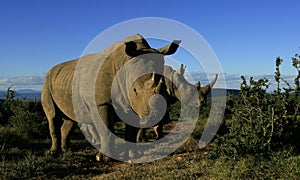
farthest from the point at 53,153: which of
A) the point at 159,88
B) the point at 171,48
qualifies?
the point at 159,88

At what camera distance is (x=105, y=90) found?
6.88 m

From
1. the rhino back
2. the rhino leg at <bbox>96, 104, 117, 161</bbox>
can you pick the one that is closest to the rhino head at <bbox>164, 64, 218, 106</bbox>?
the rhino leg at <bbox>96, 104, 117, 161</bbox>

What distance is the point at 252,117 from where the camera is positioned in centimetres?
721

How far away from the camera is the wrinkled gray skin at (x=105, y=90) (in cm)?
602

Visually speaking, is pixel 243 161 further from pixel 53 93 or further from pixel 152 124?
pixel 53 93

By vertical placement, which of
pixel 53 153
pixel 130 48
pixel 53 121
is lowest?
pixel 53 153

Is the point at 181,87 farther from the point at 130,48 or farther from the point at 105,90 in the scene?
the point at 105,90

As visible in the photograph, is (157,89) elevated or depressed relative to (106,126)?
elevated

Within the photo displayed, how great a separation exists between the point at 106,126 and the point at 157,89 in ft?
5.89

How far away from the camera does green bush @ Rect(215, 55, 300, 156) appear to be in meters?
6.72

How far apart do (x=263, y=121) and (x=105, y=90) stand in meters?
3.05

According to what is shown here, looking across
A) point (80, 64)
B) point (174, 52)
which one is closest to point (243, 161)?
point (174, 52)

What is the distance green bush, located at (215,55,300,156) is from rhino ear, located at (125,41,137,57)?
2.41 metres

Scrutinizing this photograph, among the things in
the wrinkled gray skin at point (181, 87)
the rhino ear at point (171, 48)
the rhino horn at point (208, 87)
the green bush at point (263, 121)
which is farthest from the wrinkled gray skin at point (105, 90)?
the green bush at point (263, 121)
